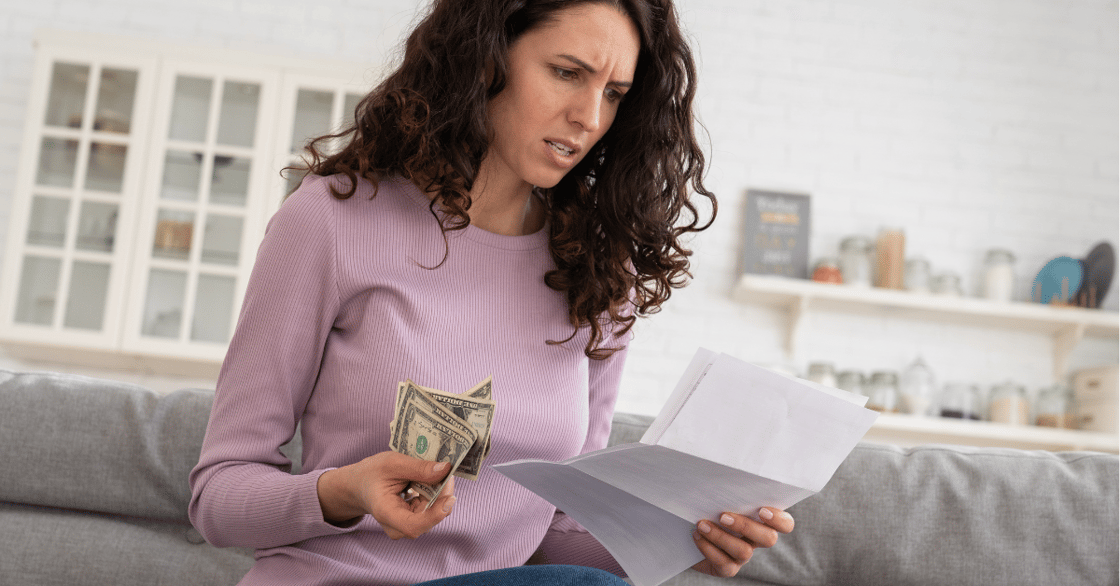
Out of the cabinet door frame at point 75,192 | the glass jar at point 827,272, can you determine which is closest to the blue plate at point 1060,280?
the glass jar at point 827,272

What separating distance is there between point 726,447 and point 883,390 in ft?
10.1

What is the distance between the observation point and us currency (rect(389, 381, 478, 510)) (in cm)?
84

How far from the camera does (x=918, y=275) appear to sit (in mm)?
3834

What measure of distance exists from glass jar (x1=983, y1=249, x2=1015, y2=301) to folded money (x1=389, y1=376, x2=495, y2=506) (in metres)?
3.59

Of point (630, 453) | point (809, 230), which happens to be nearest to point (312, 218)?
point (630, 453)

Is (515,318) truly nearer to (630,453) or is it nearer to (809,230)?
(630,453)

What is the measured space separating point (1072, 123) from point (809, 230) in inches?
56.4

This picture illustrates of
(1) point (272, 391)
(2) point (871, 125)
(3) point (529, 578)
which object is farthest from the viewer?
(2) point (871, 125)

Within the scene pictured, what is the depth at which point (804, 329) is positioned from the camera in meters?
4.01

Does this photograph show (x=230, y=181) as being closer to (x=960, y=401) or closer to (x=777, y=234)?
(x=777, y=234)

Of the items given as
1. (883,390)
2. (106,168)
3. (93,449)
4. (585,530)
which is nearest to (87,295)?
(106,168)

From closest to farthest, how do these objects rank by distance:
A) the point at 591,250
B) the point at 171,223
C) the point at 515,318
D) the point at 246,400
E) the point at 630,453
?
the point at 630,453
the point at 246,400
the point at 515,318
the point at 591,250
the point at 171,223

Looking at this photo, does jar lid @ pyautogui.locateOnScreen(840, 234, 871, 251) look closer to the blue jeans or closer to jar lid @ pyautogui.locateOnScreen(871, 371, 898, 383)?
jar lid @ pyautogui.locateOnScreen(871, 371, 898, 383)

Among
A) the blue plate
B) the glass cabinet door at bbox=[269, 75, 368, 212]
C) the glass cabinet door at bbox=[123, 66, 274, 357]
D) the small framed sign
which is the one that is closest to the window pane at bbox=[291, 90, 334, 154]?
the glass cabinet door at bbox=[269, 75, 368, 212]
